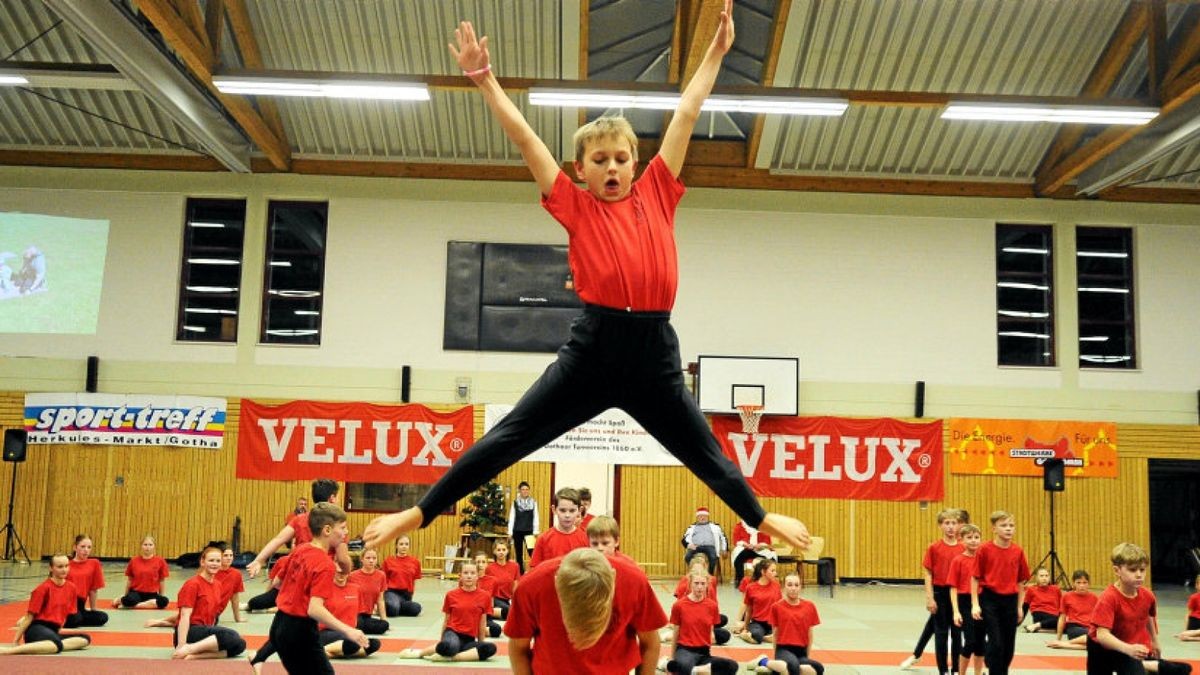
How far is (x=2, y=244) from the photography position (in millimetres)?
18594

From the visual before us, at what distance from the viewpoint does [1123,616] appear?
719 cm

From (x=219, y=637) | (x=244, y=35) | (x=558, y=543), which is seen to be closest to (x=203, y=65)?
(x=244, y=35)

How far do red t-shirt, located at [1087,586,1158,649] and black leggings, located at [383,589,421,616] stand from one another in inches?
332

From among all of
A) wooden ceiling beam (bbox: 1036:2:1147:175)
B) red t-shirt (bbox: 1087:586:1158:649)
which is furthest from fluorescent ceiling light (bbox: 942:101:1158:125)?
red t-shirt (bbox: 1087:586:1158:649)

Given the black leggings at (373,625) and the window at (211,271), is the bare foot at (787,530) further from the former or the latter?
the window at (211,271)

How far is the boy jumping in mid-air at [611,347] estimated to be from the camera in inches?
135

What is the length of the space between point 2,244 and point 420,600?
10629 mm

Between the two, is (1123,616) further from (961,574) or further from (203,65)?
(203,65)

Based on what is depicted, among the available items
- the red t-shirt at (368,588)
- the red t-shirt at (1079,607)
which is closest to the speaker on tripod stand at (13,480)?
the red t-shirt at (368,588)

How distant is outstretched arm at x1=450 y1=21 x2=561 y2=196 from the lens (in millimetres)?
3566

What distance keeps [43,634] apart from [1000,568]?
29.3ft

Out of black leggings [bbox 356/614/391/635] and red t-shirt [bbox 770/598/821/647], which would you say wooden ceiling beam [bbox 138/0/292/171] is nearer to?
black leggings [bbox 356/614/391/635]

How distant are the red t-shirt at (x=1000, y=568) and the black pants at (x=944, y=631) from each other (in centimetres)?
49

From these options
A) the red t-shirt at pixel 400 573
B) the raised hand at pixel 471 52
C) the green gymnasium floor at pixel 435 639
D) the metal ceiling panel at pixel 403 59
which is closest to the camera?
the raised hand at pixel 471 52
